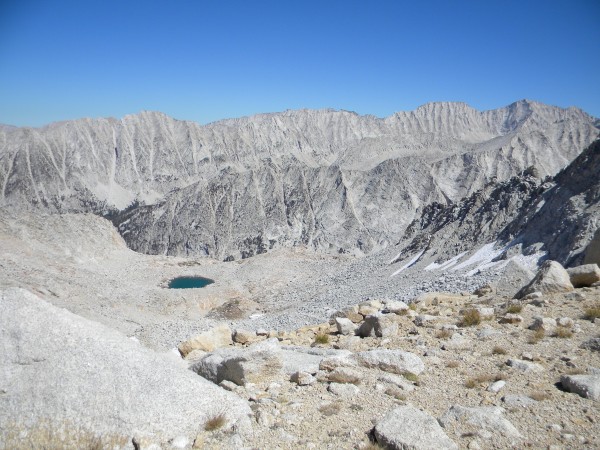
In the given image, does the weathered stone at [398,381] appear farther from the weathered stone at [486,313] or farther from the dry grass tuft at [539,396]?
the weathered stone at [486,313]

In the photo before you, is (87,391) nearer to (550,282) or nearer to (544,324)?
(544,324)

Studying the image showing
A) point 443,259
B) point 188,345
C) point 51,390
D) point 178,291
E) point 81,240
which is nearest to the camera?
point 51,390

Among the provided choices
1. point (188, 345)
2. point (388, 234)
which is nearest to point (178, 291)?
point (188, 345)

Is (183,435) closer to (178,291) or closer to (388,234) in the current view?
(178,291)

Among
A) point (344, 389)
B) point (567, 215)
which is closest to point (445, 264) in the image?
point (567, 215)

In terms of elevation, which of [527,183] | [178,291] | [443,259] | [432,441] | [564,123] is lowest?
[178,291]

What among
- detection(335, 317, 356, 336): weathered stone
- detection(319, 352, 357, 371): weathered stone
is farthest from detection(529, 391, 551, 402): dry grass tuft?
detection(335, 317, 356, 336): weathered stone
